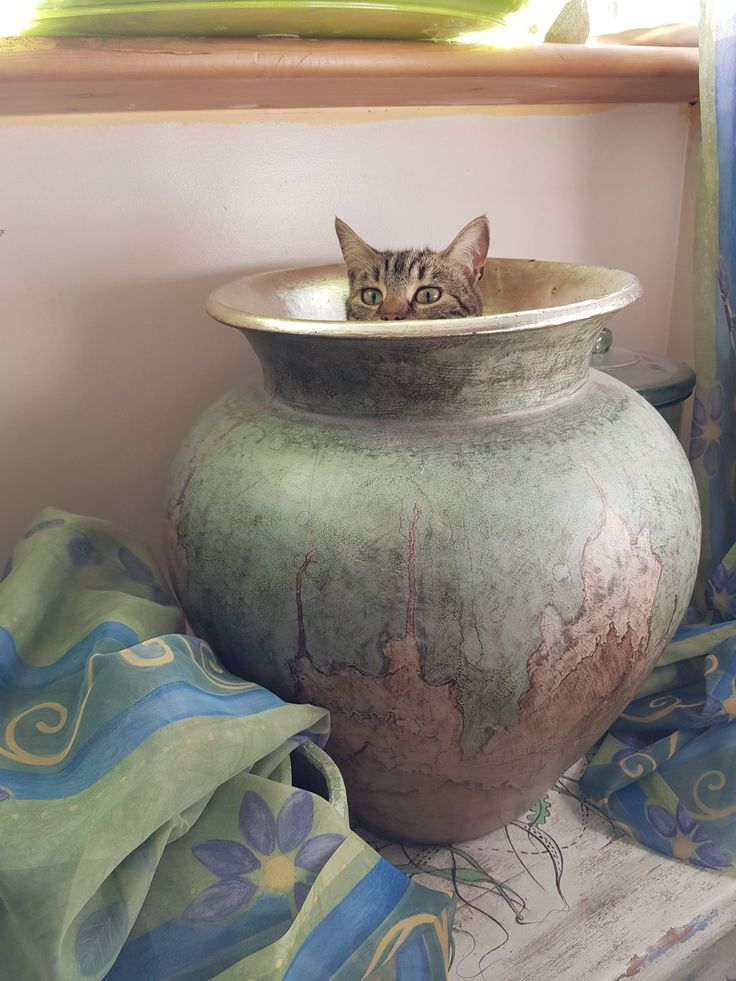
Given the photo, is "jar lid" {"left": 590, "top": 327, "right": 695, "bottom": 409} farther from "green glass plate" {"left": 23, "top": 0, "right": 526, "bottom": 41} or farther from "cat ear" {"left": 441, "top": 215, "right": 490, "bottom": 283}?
"green glass plate" {"left": 23, "top": 0, "right": 526, "bottom": 41}

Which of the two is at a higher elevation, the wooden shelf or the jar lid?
the wooden shelf

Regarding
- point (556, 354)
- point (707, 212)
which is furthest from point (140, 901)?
point (707, 212)

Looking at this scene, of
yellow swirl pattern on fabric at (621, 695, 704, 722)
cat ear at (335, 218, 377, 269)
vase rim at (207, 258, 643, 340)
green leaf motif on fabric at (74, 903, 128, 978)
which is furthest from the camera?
yellow swirl pattern on fabric at (621, 695, 704, 722)

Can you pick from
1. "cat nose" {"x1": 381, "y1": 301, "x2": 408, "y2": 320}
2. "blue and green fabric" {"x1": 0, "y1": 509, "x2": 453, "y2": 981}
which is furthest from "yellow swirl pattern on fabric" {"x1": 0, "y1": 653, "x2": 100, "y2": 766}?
"cat nose" {"x1": 381, "y1": 301, "x2": 408, "y2": 320}

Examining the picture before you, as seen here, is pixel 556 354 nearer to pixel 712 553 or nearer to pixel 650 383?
pixel 650 383

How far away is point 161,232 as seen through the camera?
92cm

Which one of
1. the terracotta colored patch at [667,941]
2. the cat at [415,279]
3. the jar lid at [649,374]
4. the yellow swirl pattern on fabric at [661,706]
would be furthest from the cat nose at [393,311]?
the terracotta colored patch at [667,941]

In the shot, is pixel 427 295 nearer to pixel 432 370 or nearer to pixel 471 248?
pixel 471 248

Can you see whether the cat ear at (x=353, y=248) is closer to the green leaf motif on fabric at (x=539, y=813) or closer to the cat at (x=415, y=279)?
the cat at (x=415, y=279)

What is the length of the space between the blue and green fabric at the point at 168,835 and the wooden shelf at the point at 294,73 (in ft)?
1.62

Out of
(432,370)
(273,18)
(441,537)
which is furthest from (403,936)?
(273,18)

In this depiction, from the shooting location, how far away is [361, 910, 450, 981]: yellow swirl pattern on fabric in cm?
61

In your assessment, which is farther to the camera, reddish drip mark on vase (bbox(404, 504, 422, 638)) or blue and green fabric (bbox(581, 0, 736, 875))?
blue and green fabric (bbox(581, 0, 736, 875))

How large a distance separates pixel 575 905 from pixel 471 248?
2.24ft
